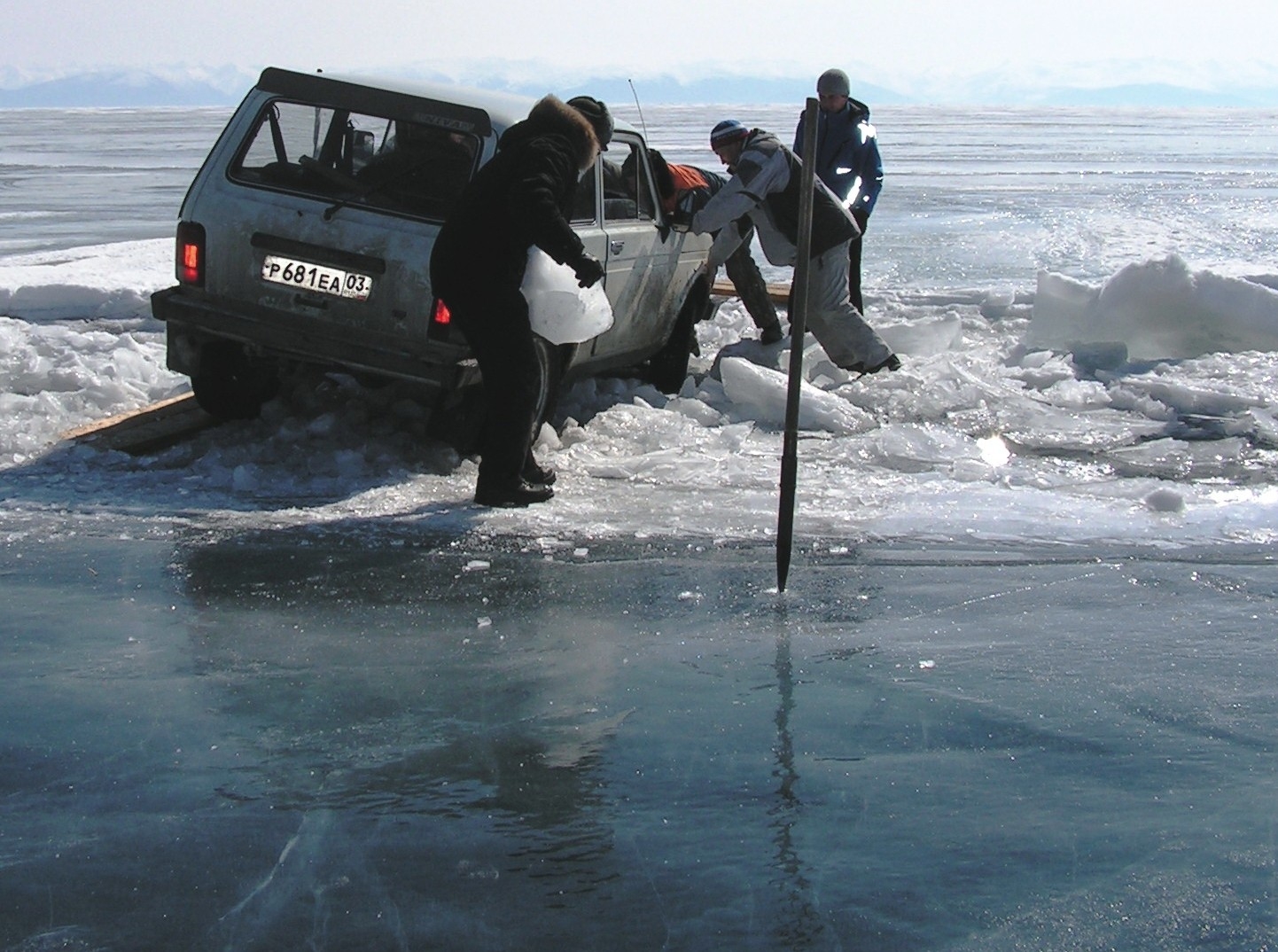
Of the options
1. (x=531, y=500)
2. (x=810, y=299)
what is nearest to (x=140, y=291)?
(x=810, y=299)

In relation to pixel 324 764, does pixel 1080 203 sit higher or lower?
higher

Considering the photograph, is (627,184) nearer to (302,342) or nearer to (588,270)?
(588,270)

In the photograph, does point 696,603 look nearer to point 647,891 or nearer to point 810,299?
point 647,891

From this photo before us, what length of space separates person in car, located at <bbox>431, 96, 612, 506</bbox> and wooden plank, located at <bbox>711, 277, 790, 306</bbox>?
4673mm

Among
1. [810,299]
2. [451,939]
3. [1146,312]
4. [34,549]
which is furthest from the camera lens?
[1146,312]

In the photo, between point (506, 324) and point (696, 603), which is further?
point (506, 324)

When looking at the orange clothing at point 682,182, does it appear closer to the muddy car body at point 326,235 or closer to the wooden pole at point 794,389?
the muddy car body at point 326,235

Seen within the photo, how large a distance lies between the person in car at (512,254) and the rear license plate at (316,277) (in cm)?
51

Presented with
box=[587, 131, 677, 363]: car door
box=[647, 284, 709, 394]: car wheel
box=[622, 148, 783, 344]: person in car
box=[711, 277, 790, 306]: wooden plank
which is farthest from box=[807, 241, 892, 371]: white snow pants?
box=[711, 277, 790, 306]: wooden plank

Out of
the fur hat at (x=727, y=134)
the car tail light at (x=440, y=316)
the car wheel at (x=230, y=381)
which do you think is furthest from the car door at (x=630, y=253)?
the car wheel at (x=230, y=381)

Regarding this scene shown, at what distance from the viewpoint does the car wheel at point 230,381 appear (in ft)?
21.8

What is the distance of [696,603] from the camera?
487 centimetres

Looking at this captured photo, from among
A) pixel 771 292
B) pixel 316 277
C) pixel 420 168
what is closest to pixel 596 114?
pixel 420 168

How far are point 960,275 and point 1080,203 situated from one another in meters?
7.43
